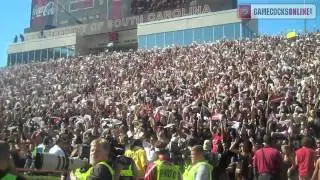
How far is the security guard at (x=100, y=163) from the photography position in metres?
5.84

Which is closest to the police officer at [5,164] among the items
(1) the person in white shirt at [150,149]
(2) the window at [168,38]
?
(1) the person in white shirt at [150,149]

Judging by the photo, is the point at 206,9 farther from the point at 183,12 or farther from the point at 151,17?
the point at 151,17

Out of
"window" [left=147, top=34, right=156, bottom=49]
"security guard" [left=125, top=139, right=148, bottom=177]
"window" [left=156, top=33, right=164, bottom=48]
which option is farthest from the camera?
"window" [left=147, top=34, right=156, bottom=49]

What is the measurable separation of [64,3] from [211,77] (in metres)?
47.0

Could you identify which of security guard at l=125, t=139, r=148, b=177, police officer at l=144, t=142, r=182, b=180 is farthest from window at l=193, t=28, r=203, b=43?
police officer at l=144, t=142, r=182, b=180

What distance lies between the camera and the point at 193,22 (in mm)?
53656

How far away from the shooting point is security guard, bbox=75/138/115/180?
19.2ft

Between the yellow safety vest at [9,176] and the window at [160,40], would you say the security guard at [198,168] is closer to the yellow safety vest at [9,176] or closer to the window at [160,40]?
the yellow safety vest at [9,176]

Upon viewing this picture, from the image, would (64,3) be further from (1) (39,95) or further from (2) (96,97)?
(2) (96,97)

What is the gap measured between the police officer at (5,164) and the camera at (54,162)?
1.87ft

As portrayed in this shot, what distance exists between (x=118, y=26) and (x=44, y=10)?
13.6 m

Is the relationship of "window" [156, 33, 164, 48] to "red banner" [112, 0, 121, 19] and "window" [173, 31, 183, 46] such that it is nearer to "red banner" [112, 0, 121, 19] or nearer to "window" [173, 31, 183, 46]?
"window" [173, 31, 183, 46]

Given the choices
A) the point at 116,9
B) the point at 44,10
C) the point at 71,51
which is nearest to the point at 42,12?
the point at 44,10

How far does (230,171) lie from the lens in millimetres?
11812
